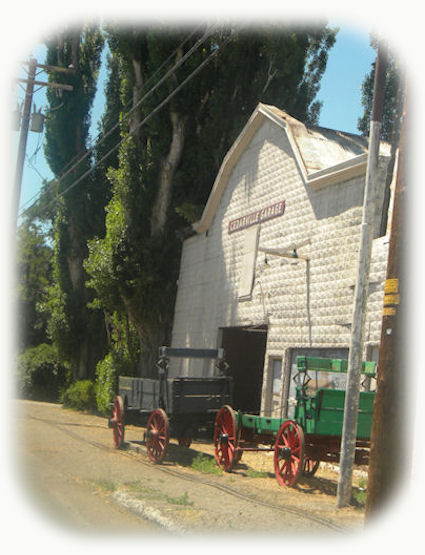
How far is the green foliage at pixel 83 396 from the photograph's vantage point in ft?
86.8

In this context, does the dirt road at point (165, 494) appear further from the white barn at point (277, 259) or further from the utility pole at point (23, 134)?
the utility pole at point (23, 134)

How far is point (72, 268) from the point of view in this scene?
97.7 ft

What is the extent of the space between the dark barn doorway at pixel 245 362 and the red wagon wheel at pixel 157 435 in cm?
662

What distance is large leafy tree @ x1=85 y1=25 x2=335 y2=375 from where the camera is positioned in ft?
76.0

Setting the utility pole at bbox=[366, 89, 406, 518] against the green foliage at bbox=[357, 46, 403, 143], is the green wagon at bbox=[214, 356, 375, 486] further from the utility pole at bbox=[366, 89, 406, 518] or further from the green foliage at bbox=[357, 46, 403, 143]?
the green foliage at bbox=[357, 46, 403, 143]

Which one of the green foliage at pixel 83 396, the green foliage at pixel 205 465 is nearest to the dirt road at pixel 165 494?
the green foliage at pixel 205 465

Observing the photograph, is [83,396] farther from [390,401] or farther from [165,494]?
[390,401]

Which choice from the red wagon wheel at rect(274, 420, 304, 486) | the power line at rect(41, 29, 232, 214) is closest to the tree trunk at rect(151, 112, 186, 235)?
the power line at rect(41, 29, 232, 214)

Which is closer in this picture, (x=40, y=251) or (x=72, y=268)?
(x=72, y=268)

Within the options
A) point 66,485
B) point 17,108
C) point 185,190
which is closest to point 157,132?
point 185,190

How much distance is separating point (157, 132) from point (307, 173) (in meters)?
9.66

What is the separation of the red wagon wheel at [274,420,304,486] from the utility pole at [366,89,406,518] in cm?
334

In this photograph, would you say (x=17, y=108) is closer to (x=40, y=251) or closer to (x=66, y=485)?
(x=66, y=485)

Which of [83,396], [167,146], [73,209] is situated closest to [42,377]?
[83,396]
